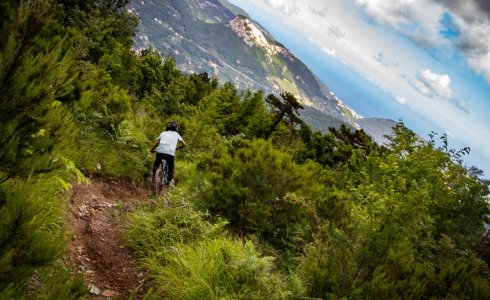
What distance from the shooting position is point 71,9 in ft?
65.8

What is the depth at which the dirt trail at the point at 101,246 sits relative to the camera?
570cm

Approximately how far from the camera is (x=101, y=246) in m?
6.69

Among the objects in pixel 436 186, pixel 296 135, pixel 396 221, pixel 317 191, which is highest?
pixel 436 186

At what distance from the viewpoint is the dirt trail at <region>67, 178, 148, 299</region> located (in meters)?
5.70

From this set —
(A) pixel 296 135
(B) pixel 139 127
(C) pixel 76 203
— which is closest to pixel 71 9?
(B) pixel 139 127

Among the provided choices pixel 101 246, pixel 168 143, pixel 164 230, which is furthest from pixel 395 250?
pixel 168 143

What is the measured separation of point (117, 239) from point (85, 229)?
2.00ft

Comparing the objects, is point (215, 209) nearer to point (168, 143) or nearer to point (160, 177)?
point (160, 177)

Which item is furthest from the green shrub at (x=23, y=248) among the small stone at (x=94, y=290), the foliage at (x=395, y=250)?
the foliage at (x=395, y=250)

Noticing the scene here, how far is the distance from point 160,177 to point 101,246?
4092 millimetres

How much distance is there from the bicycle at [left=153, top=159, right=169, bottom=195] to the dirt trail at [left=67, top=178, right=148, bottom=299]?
1231 millimetres

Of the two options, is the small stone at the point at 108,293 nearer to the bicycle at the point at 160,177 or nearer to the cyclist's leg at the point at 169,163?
the bicycle at the point at 160,177

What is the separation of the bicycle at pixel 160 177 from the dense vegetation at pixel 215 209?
1.09 m

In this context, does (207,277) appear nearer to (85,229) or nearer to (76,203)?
(85,229)
